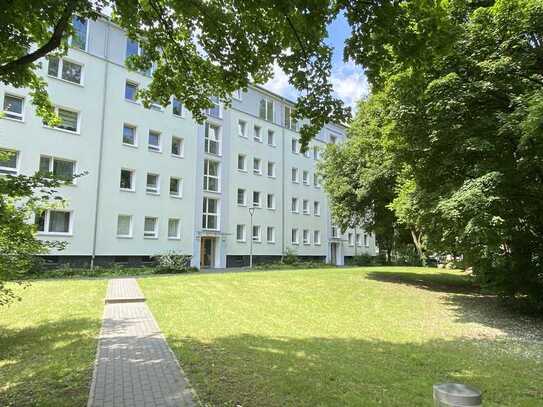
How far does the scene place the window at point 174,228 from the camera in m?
29.5

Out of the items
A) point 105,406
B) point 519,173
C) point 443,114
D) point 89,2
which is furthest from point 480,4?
point 105,406

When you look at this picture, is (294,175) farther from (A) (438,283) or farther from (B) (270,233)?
(A) (438,283)

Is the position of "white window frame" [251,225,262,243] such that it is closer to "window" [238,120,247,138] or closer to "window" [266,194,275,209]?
"window" [266,194,275,209]

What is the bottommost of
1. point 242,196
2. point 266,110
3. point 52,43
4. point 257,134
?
point 52,43

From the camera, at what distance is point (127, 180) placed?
89.5 feet

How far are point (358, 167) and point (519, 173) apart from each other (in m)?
12.0

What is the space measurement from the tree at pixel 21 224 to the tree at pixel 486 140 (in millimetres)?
7008

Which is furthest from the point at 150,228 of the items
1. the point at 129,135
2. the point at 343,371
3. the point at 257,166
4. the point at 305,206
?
the point at 343,371

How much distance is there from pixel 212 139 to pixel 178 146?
338 cm

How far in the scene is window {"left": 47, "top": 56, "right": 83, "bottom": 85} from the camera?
24016mm

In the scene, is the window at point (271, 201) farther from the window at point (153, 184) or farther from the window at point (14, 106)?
the window at point (14, 106)

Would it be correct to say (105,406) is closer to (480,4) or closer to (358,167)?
(480,4)

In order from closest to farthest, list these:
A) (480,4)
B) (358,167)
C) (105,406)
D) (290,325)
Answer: (105,406), (290,325), (480,4), (358,167)

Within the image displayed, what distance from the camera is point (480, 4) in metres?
12.6
